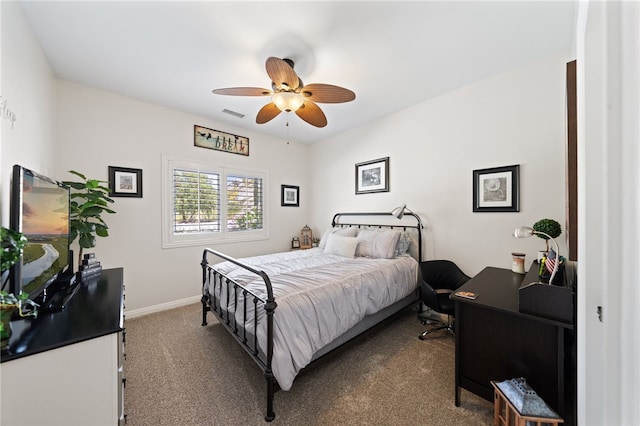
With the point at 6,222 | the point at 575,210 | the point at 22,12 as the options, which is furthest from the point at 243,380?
the point at 22,12

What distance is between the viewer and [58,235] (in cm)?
159

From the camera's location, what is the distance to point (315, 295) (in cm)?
185

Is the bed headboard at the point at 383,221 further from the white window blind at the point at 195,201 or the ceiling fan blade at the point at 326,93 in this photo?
the white window blind at the point at 195,201

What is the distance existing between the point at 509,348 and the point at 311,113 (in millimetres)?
2464

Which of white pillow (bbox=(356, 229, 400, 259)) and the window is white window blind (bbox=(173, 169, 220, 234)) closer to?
the window

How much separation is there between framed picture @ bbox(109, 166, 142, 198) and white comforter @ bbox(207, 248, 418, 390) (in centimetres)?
162

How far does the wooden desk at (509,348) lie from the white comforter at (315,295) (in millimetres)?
800

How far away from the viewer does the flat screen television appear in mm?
1142

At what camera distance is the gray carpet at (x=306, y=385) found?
1.57m

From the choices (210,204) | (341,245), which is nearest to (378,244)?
(341,245)

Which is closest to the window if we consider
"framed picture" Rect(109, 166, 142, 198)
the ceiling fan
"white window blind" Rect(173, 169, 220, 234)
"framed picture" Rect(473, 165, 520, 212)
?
"white window blind" Rect(173, 169, 220, 234)

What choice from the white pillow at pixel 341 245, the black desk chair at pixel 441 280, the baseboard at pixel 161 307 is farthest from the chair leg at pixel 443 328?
the baseboard at pixel 161 307

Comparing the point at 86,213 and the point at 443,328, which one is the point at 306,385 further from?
the point at 86,213

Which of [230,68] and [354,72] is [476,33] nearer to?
[354,72]
